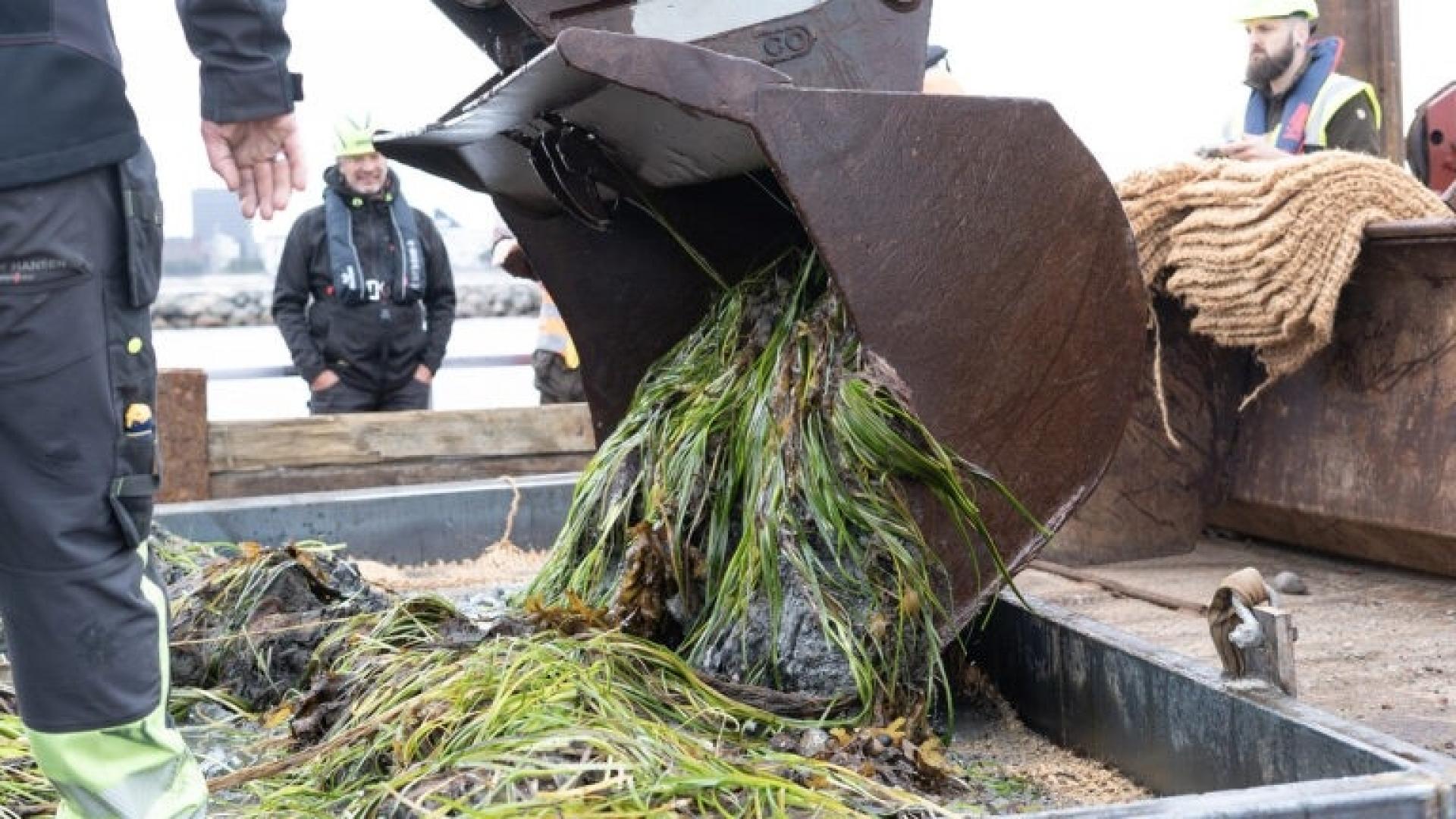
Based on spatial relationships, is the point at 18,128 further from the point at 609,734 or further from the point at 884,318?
the point at 884,318

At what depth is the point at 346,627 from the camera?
11.6 feet

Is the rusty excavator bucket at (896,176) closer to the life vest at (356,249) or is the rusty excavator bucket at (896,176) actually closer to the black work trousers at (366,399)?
the life vest at (356,249)

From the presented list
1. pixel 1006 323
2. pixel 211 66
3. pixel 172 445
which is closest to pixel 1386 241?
pixel 1006 323

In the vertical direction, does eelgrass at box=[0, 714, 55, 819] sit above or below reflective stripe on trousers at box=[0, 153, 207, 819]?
below

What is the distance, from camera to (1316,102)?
6.36 meters

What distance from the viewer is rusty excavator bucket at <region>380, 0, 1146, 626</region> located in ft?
9.40

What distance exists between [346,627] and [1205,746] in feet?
5.69

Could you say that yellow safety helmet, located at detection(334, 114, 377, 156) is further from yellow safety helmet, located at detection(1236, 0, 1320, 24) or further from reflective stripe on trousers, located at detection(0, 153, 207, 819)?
reflective stripe on trousers, located at detection(0, 153, 207, 819)

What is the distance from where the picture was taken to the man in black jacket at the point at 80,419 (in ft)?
7.38

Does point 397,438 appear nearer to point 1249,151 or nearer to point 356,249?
point 356,249

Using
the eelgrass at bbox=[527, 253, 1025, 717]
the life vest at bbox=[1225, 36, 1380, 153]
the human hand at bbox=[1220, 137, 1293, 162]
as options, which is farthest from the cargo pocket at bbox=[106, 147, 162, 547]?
the life vest at bbox=[1225, 36, 1380, 153]

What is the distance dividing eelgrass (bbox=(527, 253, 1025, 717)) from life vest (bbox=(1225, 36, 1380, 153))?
3505 mm

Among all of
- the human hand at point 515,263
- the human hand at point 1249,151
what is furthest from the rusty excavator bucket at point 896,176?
the human hand at point 515,263

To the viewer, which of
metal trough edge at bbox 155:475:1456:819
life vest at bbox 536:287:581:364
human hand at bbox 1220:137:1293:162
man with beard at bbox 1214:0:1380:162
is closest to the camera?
metal trough edge at bbox 155:475:1456:819
